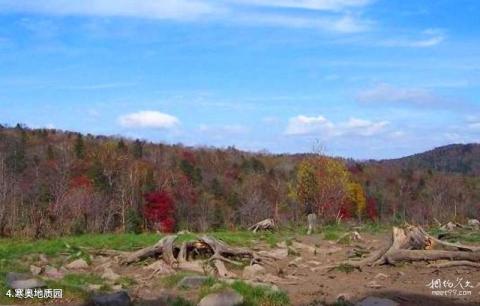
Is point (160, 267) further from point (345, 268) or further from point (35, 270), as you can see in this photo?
point (345, 268)

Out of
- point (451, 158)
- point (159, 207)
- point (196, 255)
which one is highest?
point (451, 158)

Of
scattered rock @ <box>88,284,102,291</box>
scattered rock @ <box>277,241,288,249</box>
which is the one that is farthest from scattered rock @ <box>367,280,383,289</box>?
scattered rock @ <box>277,241,288,249</box>

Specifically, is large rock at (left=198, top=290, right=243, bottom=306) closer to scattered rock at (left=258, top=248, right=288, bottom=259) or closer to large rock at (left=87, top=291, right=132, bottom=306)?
large rock at (left=87, top=291, right=132, bottom=306)

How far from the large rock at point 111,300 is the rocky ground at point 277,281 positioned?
18 millimetres

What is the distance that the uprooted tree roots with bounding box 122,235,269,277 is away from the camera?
38.1 feet

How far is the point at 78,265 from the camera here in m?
11.9

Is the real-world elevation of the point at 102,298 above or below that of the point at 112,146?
below

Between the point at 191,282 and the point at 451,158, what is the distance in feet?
380

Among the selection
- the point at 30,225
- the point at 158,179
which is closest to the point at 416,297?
the point at 30,225

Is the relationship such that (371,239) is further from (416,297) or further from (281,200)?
(281,200)

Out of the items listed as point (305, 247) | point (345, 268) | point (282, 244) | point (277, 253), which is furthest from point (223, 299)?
point (282, 244)

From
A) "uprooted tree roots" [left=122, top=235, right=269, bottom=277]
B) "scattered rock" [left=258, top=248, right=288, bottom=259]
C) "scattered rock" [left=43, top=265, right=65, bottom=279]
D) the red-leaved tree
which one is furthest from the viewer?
the red-leaved tree

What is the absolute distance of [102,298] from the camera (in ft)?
26.7

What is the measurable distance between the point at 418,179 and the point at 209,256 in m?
74.8
